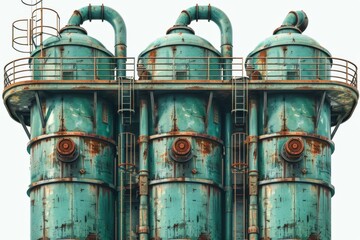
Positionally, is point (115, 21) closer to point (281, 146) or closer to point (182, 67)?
point (182, 67)

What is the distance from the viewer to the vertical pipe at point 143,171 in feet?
293

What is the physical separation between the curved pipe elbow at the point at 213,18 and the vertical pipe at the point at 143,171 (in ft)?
21.0

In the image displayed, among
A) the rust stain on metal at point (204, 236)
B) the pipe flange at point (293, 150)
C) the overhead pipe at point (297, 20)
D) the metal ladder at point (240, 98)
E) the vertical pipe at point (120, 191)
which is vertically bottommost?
the rust stain on metal at point (204, 236)

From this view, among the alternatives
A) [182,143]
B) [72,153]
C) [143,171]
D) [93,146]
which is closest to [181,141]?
[182,143]

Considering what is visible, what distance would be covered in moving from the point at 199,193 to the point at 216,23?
450 inches

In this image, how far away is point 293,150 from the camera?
89750mm

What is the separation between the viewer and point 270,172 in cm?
9025

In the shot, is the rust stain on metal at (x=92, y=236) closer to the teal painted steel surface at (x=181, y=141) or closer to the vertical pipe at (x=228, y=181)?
the teal painted steel surface at (x=181, y=141)

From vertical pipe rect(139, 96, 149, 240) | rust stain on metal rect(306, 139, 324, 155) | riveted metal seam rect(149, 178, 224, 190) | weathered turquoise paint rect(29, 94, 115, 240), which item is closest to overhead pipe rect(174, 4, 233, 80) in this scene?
vertical pipe rect(139, 96, 149, 240)

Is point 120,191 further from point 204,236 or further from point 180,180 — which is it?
point 204,236

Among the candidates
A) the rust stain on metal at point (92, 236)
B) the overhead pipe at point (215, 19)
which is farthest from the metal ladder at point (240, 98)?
the rust stain on metal at point (92, 236)

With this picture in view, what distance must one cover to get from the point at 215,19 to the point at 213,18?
0.47 ft

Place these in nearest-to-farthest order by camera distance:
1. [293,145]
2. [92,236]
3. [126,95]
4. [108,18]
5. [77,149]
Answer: [92,236] → [293,145] → [77,149] → [126,95] → [108,18]

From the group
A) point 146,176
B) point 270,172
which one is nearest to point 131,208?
point 146,176
